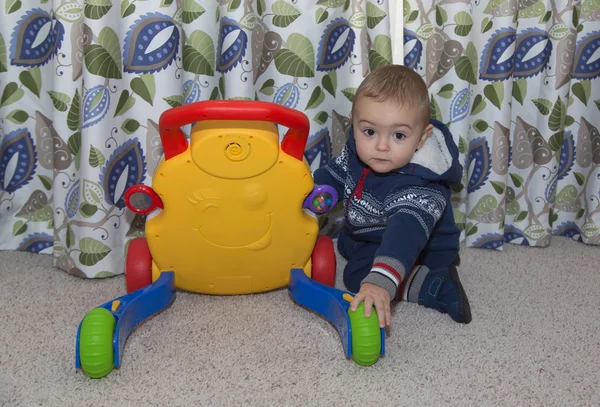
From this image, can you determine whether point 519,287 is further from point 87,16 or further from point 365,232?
point 87,16

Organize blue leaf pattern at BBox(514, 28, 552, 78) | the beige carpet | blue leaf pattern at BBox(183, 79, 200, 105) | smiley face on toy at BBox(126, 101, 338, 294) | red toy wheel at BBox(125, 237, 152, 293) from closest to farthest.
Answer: the beige carpet → smiley face on toy at BBox(126, 101, 338, 294) → red toy wheel at BBox(125, 237, 152, 293) → blue leaf pattern at BBox(183, 79, 200, 105) → blue leaf pattern at BBox(514, 28, 552, 78)

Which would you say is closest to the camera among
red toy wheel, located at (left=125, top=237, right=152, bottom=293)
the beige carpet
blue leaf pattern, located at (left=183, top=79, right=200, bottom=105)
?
the beige carpet

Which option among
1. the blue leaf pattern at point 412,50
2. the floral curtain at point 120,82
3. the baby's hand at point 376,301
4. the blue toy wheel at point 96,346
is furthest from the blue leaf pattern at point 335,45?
the blue toy wheel at point 96,346

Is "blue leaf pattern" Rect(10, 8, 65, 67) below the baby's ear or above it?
above

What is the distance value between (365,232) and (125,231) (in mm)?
515

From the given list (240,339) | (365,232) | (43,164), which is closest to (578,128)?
(365,232)

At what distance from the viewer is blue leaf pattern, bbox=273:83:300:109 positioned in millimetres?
1386

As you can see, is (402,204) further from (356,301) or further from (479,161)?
(479,161)

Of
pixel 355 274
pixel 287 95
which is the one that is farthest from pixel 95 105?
pixel 355 274

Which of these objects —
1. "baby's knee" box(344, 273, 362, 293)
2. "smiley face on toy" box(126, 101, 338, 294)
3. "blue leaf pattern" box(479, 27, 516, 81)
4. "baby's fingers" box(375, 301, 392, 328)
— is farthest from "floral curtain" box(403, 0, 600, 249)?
"baby's fingers" box(375, 301, 392, 328)

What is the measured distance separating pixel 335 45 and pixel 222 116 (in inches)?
17.5

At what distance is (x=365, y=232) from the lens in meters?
1.34

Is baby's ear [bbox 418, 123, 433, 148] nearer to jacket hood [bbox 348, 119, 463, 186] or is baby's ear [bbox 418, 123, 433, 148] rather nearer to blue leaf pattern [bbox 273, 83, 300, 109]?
jacket hood [bbox 348, 119, 463, 186]

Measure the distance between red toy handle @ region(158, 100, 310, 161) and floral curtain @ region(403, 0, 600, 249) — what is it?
449mm
